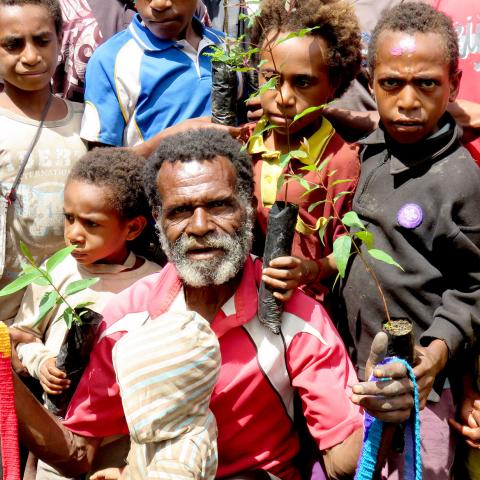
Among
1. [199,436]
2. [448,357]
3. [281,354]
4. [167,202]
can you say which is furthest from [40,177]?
[448,357]

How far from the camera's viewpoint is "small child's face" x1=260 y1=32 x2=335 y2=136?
3.57 metres

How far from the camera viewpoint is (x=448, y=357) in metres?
3.06

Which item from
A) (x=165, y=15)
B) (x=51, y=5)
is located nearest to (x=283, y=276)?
(x=165, y=15)

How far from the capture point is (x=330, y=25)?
3.69m

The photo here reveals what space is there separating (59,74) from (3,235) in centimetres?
109

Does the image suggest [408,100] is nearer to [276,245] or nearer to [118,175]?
[276,245]

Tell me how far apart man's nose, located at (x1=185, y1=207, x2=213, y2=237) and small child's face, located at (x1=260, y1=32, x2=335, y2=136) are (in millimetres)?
589

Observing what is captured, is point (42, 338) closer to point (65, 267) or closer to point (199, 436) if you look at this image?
point (65, 267)

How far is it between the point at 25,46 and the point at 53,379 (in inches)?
67.6

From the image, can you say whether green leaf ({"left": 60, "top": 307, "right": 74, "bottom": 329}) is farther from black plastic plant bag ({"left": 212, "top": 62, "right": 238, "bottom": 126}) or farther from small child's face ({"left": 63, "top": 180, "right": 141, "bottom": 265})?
black plastic plant bag ({"left": 212, "top": 62, "right": 238, "bottom": 126})

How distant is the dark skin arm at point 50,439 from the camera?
9.79ft

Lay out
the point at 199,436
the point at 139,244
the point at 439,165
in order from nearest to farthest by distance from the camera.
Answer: the point at 199,436 < the point at 439,165 < the point at 139,244

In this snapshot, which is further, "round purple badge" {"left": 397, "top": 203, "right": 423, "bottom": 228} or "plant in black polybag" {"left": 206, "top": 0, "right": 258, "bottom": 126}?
"plant in black polybag" {"left": 206, "top": 0, "right": 258, "bottom": 126}

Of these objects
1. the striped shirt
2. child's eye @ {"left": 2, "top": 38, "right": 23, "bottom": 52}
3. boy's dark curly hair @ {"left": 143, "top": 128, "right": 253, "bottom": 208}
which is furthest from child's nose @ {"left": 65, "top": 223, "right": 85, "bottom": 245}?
the striped shirt
